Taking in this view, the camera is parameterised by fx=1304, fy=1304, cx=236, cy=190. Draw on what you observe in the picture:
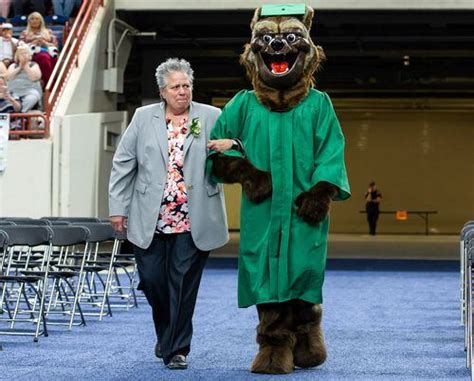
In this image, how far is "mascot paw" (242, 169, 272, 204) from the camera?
26.7ft

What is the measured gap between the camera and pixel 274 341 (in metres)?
8.05

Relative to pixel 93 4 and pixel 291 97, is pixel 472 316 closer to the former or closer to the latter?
pixel 291 97

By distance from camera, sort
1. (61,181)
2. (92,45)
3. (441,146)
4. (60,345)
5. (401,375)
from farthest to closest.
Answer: (441,146)
(92,45)
(61,181)
(60,345)
(401,375)

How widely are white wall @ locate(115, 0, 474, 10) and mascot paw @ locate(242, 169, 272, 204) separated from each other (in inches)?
490

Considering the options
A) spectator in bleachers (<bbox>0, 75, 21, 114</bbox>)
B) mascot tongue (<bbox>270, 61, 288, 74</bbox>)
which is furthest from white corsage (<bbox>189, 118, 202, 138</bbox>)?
spectator in bleachers (<bbox>0, 75, 21, 114</bbox>)

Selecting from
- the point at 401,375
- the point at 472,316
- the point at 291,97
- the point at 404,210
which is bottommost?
the point at 404,210

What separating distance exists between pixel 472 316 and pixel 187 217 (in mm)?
2061

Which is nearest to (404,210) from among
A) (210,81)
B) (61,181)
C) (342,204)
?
(342,204)

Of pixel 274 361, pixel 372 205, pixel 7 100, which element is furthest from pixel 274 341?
pixel 372 205

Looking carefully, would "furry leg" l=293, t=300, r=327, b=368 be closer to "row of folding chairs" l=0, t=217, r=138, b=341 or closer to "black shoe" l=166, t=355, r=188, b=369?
"black shoe" l=166, t=355, r=188, b=369

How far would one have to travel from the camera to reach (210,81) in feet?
104

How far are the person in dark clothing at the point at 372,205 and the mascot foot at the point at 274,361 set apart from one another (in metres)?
29.8

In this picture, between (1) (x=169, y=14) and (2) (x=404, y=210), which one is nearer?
(1) (x=169, y=14)

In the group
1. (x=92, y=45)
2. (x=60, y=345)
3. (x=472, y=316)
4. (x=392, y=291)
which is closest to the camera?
(x=472, y=316)
